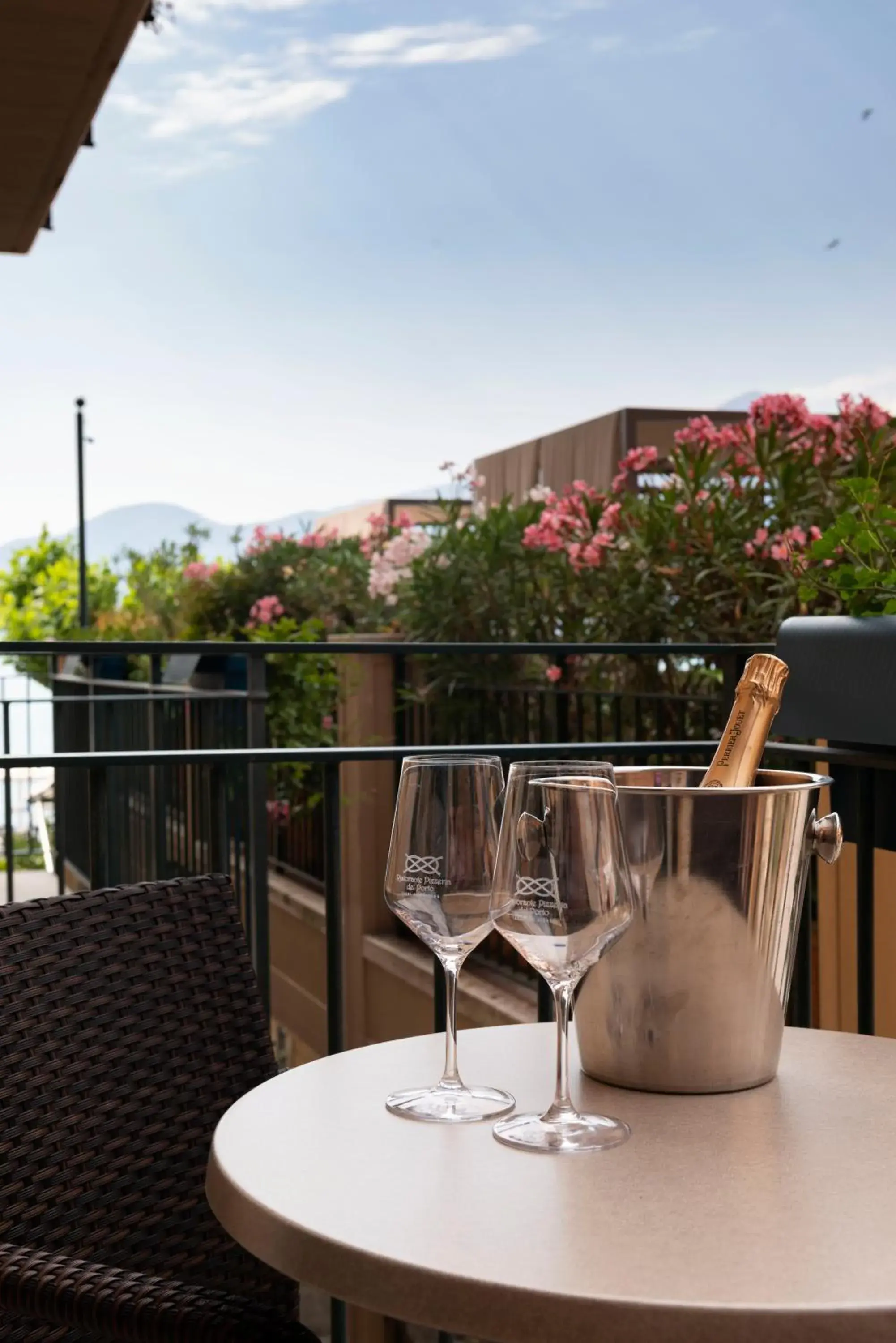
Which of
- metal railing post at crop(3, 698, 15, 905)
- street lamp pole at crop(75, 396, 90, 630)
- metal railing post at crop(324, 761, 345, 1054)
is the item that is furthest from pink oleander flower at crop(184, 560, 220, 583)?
metal railing post at crop(324, 761, 345, 1054)

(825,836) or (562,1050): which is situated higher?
(825,836)

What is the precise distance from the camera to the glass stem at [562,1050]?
2.84 ft

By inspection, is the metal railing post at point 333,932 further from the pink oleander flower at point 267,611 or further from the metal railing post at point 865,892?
the pink oleander flower at point 267,611

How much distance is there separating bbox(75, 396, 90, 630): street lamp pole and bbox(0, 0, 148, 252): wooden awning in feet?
36.4

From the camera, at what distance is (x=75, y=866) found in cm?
824

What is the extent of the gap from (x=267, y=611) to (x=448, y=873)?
7240mm

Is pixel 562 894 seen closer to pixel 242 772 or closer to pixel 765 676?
pixel 765 676

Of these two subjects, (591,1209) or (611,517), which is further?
(611,517)

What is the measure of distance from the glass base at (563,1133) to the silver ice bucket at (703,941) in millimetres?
86

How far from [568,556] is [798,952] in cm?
256

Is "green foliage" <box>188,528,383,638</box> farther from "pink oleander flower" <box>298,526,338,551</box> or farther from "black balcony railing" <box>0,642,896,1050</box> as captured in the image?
"black balcony railing" <box>0,642,896,1050</box>

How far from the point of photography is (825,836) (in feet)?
3.26

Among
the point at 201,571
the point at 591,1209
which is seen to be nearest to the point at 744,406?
the point at 201,571

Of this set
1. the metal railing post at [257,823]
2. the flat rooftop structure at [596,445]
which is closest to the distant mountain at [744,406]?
the flat rooftop structure at [596,445]
